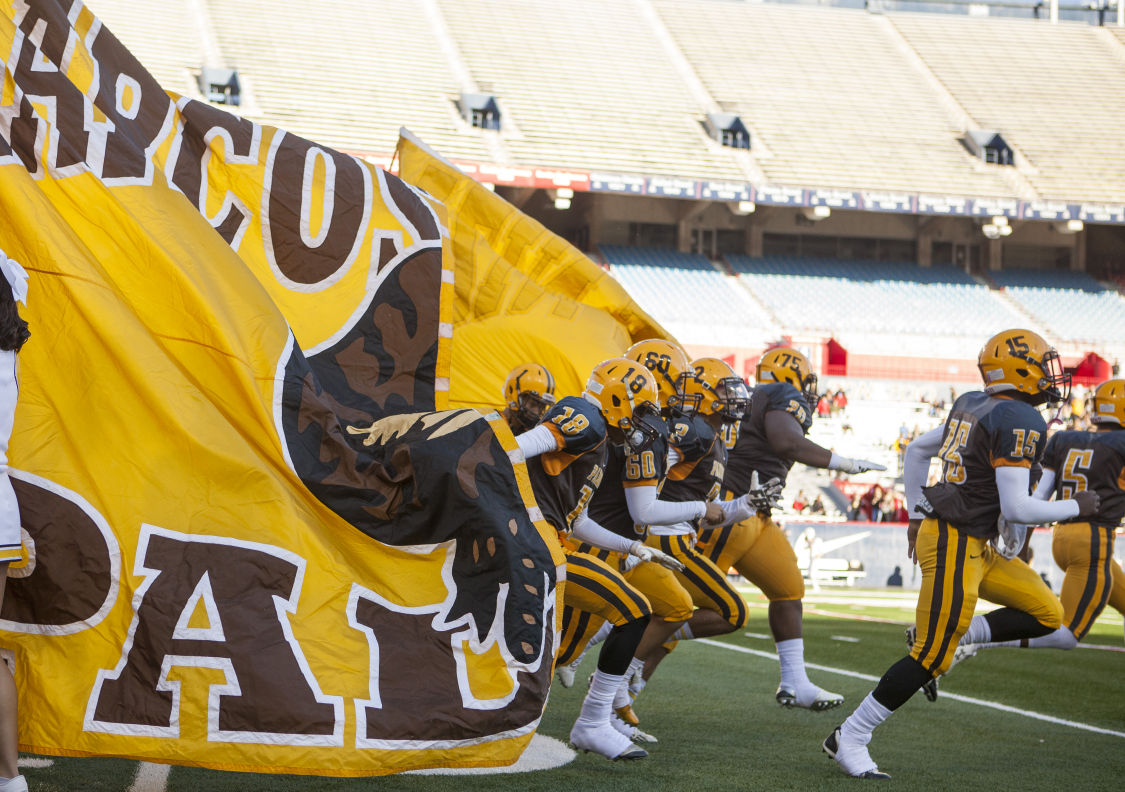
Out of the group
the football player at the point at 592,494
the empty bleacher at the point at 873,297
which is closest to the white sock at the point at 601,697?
the football player at the point at 592,494

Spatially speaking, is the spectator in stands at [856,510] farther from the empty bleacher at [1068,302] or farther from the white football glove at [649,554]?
the white football glove at [649,554]

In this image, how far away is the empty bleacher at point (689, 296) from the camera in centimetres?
2656

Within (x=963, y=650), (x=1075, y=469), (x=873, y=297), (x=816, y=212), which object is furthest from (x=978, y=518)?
(x=816, y=212)

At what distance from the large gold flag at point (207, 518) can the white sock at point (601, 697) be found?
4.35 ft

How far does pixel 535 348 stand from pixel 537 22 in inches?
1113

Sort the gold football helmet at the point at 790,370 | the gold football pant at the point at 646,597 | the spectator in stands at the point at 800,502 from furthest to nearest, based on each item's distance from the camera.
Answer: the spectator in stands at the point at 800,502
the gold football helmet at the point at 790,370
the gold football pant at the point at 646,597

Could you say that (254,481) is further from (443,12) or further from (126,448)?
(443,12)

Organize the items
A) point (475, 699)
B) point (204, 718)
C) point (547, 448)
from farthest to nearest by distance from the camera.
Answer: point (547, 448), point (475, 699), point (204, 718)

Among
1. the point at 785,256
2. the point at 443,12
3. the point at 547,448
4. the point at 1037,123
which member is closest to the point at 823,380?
the point at 785,256

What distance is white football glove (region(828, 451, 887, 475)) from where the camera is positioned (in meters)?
6.34

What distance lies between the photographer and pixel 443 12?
33.4 meters

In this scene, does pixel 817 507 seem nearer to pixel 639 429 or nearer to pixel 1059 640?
pixel 1059 640

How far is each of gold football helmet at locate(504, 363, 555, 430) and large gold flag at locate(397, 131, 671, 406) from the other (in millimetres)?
382

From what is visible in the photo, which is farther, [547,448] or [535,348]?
[535,348]
